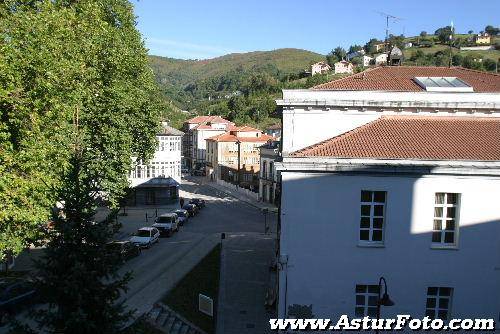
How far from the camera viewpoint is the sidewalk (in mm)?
18703

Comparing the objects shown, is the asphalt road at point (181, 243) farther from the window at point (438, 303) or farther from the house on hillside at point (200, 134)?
the house on hillside at point (200, 134)

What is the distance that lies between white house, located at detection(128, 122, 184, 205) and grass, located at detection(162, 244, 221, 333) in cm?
2459

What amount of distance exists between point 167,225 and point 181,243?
3499 millimetres

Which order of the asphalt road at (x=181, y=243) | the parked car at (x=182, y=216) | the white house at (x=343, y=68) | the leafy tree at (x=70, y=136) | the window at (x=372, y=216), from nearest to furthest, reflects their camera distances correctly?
the leafy tree at (x=70, y=136) → the window at (x=372, y=216) → the asphalt road at (x=181, y=243) → the parked car at (x=182, y=216) → the white house at (x=343, y=68)

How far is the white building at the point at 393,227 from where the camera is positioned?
633 inches

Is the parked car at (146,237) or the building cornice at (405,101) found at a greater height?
the building cornice at (405,101)

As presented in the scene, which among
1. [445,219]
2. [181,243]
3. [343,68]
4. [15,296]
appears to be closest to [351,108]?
[445,219]

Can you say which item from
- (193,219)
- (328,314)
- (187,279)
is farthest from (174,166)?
(328,314)

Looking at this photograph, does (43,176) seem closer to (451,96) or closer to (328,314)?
(328,314)

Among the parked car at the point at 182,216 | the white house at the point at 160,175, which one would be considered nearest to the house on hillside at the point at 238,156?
the white house at the point at 160,175

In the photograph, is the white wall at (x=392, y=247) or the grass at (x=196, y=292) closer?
the white wall at (x=392, y=247)

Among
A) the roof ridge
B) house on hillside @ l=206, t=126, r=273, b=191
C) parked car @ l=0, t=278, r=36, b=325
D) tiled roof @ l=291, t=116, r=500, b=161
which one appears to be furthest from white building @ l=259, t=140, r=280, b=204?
parked car @ l=0, t=278, r=36, b=325

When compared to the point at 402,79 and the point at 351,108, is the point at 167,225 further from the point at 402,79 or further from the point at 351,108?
the point at 402,79

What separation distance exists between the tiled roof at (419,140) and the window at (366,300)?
5107 millimetres
